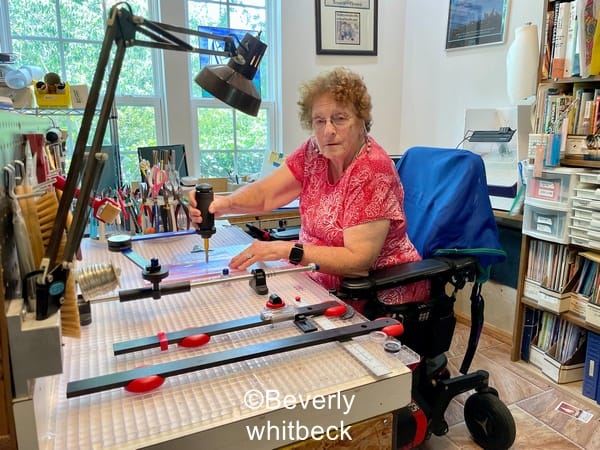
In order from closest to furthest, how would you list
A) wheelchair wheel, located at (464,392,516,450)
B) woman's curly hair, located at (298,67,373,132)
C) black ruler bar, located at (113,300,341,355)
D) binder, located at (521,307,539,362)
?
black ruler bar, located at (113,300,341,355) < woman's curly hair, located at (298,67,373,132) < wheelchair wheel, located at (464,392,516,450) < binder, located at (521,307,539,362)

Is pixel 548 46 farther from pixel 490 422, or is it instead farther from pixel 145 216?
pixel 145 216

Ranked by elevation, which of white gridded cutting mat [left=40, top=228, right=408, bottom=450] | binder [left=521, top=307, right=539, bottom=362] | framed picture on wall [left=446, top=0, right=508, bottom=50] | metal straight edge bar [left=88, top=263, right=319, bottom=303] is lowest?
binder [left=521, top=307, right=539, bottom=362]

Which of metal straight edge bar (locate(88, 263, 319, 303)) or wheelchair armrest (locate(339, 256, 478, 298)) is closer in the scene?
metal straight edge bar (locate(88, 263, 319, 303))

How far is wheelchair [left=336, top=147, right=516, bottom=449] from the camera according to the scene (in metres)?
1.36

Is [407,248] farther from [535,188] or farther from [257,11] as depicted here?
[257,11]

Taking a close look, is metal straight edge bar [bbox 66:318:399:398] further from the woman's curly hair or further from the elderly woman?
the woman's curly hair

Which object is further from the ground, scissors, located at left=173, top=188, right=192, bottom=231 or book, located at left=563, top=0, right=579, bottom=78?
book, located at left=563, top=0, right=579, bottom=78

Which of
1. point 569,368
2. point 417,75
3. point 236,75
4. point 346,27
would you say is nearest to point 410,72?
point 417,75

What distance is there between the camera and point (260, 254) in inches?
50.3

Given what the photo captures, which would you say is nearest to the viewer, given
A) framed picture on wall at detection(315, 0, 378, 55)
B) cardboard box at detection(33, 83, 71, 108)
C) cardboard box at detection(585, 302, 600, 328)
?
cardboard box at detection(585, 302, 600, 328)

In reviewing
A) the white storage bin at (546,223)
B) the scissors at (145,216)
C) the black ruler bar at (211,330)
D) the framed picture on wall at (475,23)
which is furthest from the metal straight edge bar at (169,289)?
the framed picture on wall at (475,23)

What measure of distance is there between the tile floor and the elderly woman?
2.49ft

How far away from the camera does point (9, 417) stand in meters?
0.56

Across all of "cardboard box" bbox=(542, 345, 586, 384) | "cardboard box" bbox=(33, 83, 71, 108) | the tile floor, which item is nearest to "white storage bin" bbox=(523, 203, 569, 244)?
"cardboard box" bbox=(542, 345, 586, 384)
